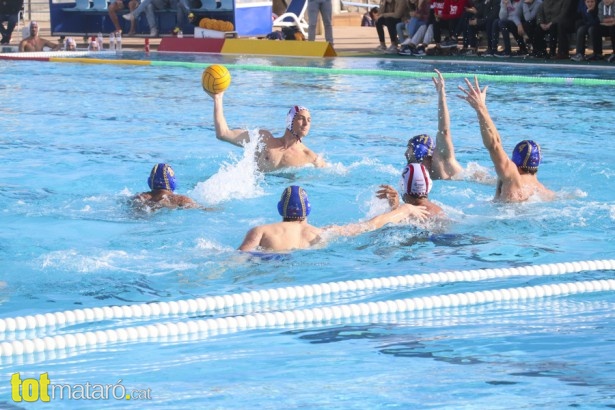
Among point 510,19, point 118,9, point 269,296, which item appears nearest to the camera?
point 269,296

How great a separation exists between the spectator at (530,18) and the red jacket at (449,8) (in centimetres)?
125

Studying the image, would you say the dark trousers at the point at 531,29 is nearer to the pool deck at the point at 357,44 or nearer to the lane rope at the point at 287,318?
the pool deck at the point at 357,44

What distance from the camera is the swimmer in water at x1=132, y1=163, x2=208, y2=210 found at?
295 inches

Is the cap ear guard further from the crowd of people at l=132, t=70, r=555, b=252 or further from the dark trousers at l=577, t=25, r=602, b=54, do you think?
the dark trousers at l=577, t=25, r=602, b=54

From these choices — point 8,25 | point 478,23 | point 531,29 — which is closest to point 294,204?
point 531,29

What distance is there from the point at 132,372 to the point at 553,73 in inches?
496

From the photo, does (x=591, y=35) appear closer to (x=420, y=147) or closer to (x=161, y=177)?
(x=420, y=147)

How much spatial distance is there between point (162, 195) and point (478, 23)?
12177mm

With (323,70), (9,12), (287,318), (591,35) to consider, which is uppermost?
(9,12)

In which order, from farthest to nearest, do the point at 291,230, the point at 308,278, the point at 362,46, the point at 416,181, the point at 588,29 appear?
the point at 362,46 → the point at 588,29 → the point at 416,181 → the point at 291,230 → the point at 308,278

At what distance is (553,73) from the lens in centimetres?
1586

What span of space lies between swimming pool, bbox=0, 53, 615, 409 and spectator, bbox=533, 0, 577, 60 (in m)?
5.38

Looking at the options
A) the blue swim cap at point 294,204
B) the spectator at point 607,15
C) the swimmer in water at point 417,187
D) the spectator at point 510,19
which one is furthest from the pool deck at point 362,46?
the blue swim cap at point 294,204

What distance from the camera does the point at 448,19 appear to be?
18891 millimetres
